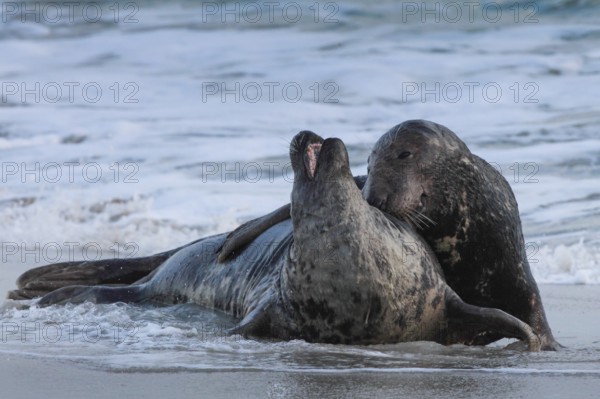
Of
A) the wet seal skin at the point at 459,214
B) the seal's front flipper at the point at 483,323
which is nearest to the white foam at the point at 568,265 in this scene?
the wet seal skin at the point at 459,214

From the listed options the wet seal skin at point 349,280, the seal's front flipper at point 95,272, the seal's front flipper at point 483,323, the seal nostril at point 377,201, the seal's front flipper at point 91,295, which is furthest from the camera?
the seal's front flipper at point 95,272

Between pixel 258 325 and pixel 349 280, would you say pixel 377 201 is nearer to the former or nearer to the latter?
pixel 349 280

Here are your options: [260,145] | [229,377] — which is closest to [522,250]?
[229,377]

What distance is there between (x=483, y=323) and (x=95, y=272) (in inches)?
135

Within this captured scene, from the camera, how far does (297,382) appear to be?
15.9 ft

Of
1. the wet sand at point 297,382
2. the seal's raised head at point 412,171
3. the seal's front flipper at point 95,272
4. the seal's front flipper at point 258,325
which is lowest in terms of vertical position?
the wet sand at point 297,382

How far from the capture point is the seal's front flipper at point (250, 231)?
23.4 ft

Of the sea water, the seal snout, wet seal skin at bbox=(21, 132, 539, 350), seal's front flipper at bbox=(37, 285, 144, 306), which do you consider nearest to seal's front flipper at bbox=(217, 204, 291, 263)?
the sea water

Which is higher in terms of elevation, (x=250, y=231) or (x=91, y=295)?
(x=250, y=231)

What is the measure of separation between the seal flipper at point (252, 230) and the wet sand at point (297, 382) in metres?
1.97

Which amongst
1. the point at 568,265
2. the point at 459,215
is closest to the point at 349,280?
the point at 459,215

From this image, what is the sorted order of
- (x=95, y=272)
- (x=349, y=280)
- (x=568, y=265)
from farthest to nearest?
(x=568, y=265)
(x=95, y=272)
(x=349, y=280)

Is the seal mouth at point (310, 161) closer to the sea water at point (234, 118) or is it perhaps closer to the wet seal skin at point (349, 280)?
the wet seal skin at point (349, 280)

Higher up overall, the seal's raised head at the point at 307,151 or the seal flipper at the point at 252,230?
the seal's raised head at the point at 307,151
